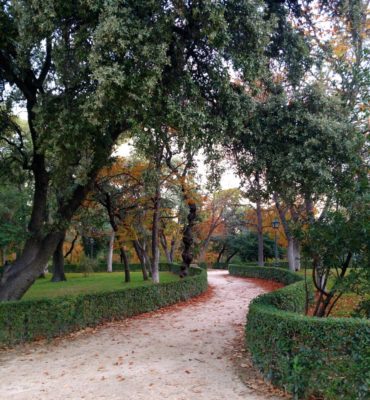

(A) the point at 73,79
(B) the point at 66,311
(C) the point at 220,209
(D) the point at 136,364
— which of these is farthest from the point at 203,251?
(D) the point at 136,364

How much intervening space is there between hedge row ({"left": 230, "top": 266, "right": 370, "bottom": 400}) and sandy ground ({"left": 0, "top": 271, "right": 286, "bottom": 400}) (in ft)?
1.43

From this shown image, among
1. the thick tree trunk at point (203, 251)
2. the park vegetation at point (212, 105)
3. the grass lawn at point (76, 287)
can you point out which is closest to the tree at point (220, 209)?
the thick tree trunk at point (203, 251)

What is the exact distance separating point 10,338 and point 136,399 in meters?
4.45

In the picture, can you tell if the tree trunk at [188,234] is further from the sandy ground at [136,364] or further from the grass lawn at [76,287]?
the sandy ground at [136,364]

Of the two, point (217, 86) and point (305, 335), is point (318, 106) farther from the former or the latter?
point (305, 335)

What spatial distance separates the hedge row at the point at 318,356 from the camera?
446 cm

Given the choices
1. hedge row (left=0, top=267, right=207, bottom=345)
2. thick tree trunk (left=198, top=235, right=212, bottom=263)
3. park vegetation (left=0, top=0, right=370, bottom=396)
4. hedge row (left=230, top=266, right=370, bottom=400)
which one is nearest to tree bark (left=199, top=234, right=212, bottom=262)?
thick tree trunk (left=198, top=235, right=212, bottom=263)

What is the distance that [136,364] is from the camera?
6.86 metres

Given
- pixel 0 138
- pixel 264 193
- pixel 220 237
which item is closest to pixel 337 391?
pixel 264 193

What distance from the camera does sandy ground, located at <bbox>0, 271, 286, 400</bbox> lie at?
216 inches

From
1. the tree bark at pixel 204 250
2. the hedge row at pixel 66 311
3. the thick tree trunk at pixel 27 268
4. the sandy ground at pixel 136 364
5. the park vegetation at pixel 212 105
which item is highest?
the park vegetation at pixel 212 105

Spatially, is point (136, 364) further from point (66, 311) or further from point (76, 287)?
point (76, 287)

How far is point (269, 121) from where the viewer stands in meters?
9.36

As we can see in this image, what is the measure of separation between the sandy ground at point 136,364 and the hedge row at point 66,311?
0.32 m
